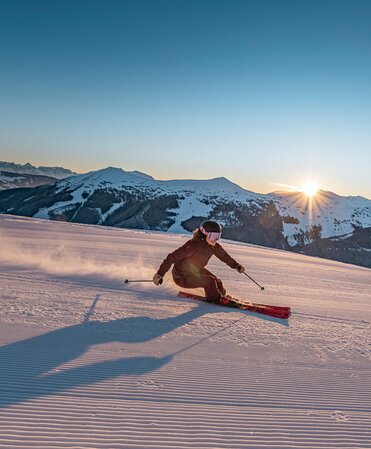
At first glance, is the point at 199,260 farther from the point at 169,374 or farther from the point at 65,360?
the point at 65,360

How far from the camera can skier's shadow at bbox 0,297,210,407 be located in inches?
130

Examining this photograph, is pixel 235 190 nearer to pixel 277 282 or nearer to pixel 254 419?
pixel 277 282

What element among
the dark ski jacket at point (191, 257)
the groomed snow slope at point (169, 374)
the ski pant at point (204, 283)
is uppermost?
the dark ski jacket at point (191, 257)

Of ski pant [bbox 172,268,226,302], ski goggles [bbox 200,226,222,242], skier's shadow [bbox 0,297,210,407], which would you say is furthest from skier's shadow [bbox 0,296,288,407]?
ski goggles [bbox 200,226,222,242]

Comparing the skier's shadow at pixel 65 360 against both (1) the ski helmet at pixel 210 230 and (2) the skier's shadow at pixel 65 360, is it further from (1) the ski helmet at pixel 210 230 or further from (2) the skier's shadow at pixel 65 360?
(1) the ski helmet at pixel 210 230

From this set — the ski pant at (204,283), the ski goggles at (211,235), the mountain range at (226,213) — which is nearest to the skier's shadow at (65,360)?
the ski pant at (204,283)

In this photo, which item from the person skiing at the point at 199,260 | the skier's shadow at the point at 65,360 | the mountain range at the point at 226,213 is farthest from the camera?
the mountain range at the point at 226,213

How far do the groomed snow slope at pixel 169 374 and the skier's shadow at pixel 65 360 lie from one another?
0.6 inches

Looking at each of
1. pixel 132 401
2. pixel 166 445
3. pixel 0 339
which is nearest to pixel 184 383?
pixel 132 401

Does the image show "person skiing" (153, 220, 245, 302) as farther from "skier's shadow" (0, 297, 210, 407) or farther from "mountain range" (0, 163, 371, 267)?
"mountain range" (0, 163, 371, 267)

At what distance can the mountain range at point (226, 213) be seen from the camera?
78938 mm

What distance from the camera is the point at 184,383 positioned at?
145 inches

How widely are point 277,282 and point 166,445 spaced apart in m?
9.40

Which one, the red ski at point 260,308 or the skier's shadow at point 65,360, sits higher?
the red ski at point 260,308
